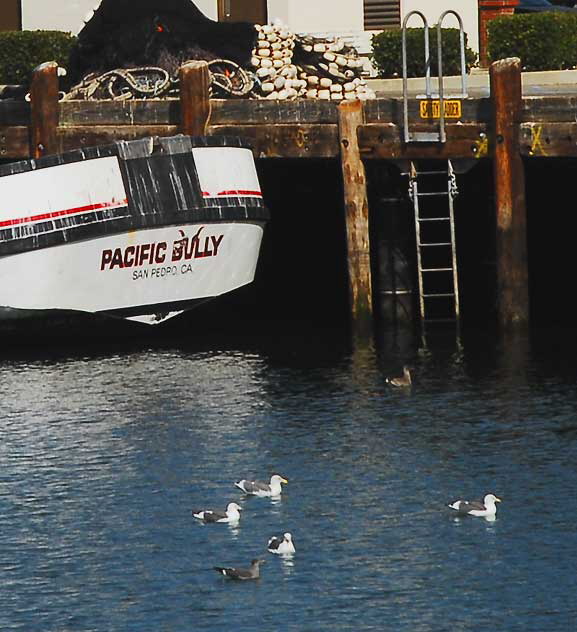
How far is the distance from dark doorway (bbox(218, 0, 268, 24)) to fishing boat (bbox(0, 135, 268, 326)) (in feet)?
47.2

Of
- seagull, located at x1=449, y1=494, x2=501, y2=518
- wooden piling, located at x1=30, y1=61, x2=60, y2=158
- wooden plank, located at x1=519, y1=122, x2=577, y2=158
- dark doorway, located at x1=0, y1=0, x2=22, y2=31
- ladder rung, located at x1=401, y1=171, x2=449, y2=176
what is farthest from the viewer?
dark doorway, located at x1=0, y1=0, x2=22, y2=31

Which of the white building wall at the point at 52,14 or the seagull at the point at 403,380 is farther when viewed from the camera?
the white building wall at the point at 52,14

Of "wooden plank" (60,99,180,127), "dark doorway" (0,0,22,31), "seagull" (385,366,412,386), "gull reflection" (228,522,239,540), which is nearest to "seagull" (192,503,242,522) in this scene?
"gull reflection" (228,522,239,540)

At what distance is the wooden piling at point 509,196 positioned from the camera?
28609 mm

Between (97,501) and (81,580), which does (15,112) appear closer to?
(97,501)

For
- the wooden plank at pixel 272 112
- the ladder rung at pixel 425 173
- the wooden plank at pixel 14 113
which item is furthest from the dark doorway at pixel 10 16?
the ladder rung at pixel 425 173

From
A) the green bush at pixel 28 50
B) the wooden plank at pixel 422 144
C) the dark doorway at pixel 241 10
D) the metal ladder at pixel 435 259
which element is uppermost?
the dark doorway at pixel 241 10

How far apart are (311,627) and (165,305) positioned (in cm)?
1367

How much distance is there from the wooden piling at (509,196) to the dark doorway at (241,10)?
1567cm

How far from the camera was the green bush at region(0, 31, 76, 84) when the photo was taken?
42250 mm

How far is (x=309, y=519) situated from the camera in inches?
803

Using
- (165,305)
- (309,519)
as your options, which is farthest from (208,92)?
(309,519)

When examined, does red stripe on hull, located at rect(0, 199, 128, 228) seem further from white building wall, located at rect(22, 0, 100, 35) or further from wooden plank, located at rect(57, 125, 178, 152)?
white building wall, located at rect(22, 0, 100, 35)

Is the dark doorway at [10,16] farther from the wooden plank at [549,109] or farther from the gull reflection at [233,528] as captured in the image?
the gull reflection at [233,528]
